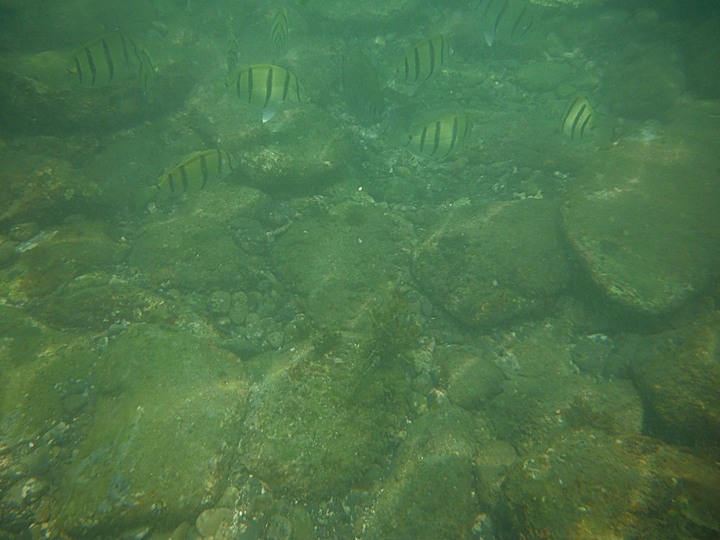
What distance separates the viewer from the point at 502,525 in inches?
125

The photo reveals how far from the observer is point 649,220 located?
5117 mm

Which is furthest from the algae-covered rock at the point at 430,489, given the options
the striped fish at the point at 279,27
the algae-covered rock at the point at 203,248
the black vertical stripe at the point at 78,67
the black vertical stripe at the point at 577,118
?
the striped fish at the point at 279,27

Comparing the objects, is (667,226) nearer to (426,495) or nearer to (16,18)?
(426,495)

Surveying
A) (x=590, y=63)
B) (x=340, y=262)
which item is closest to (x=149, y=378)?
(x=340, y=262)

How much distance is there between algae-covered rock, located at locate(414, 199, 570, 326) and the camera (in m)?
5.12

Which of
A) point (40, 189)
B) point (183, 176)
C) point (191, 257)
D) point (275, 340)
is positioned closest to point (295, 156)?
point (191, 257)

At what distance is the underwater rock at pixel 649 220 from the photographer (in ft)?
15.1

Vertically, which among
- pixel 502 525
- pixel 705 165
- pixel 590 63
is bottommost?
pixel 502 525

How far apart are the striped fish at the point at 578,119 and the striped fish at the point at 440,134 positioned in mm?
1734

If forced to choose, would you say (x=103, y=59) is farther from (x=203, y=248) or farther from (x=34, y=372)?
(x=34, y=372)

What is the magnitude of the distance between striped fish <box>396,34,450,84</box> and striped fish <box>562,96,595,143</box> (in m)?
1.87

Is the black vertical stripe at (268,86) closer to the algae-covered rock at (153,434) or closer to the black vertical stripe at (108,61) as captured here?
the black vertical stripe at (108,61)

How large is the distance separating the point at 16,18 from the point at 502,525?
15227 millimetres

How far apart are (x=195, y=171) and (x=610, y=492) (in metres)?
5.11
